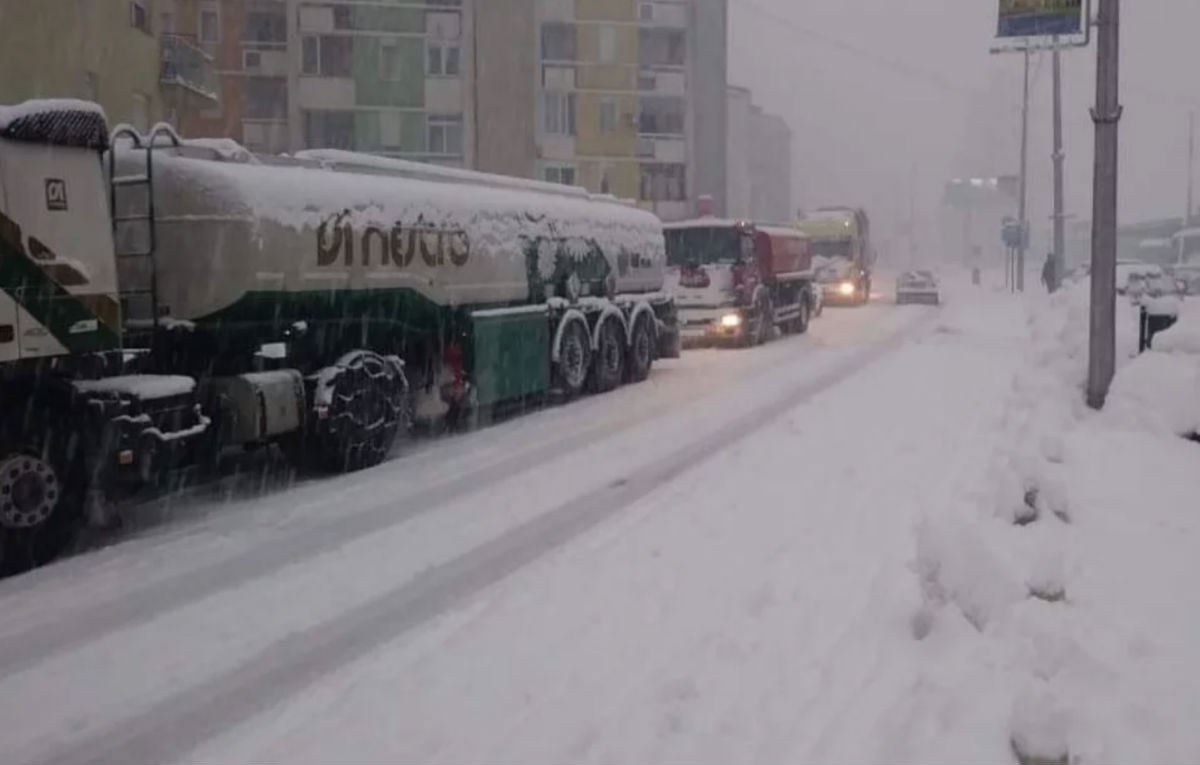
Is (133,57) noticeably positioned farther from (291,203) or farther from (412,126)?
(412,126)

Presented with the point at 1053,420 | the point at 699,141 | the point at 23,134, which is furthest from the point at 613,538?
the point at 699,141

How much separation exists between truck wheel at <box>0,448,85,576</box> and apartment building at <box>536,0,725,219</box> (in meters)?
44.4

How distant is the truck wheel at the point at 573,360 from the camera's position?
16.4m

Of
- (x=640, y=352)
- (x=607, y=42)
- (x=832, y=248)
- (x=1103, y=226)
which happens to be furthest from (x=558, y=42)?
(x=1103, y=226)

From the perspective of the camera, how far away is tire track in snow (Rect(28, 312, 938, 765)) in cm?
497

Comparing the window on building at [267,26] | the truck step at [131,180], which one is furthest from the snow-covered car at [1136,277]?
the truck step at [131,180]

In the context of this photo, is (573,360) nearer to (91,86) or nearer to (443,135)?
(91,86)

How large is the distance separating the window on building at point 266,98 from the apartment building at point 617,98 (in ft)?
37.6

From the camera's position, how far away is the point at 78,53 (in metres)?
22.4

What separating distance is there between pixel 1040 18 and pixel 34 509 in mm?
13290

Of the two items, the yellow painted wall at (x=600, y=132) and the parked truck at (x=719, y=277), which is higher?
the yellow painted wall at (x=600, y=132)

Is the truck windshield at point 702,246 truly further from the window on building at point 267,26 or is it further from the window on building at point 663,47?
the window on building at point 663,47

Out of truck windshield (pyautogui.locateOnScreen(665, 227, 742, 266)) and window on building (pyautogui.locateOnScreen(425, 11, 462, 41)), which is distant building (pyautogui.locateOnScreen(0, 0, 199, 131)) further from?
window on building (pyautogui.locateOnScreen(425, 11, 462, 41))

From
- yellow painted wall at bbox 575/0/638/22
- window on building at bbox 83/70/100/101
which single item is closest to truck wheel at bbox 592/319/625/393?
window on building at bbox 83/70/100/101
